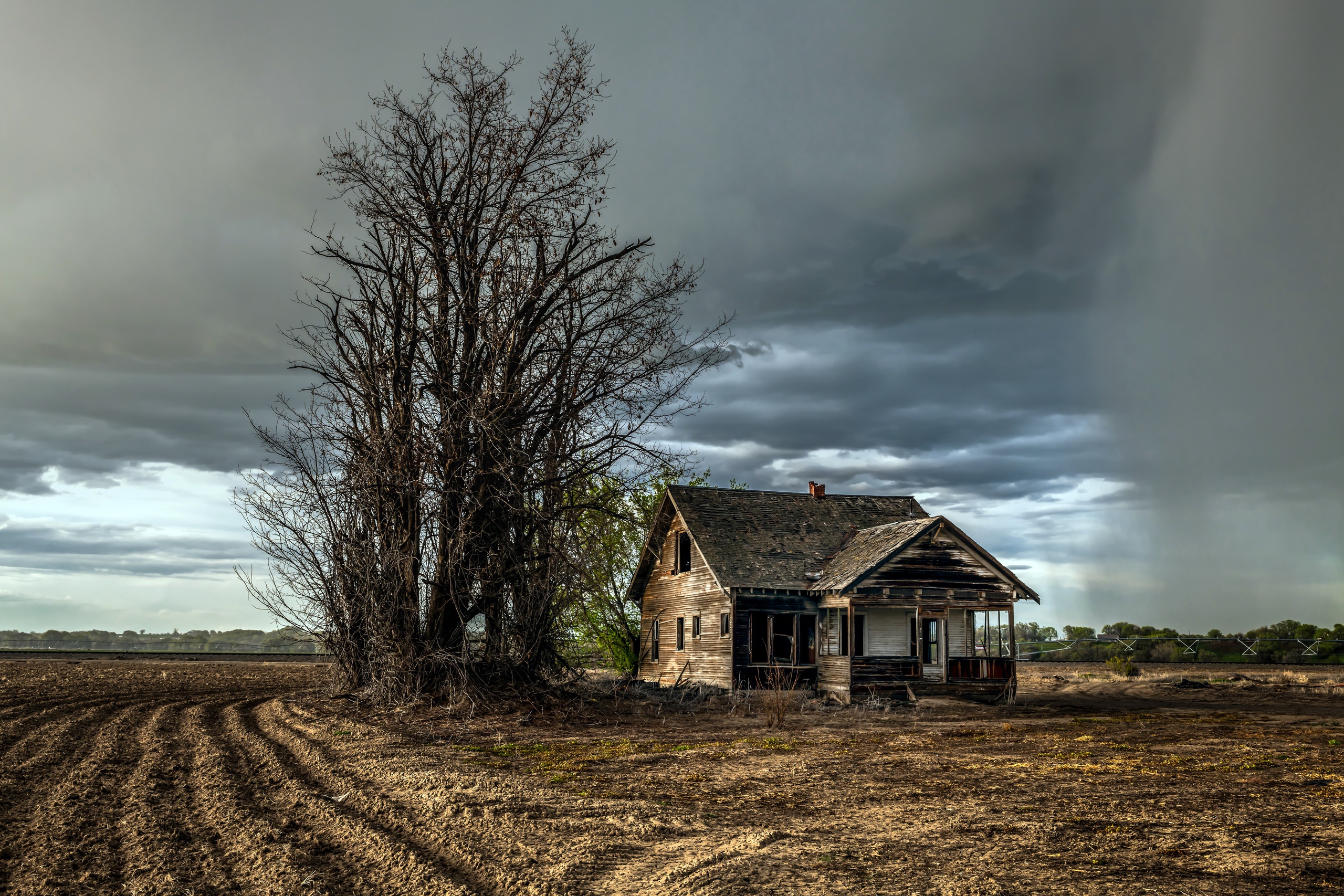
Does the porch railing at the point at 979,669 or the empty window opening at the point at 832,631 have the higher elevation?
the empty window opening at the point at 832,631

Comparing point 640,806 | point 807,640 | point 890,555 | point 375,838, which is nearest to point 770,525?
point 807,640

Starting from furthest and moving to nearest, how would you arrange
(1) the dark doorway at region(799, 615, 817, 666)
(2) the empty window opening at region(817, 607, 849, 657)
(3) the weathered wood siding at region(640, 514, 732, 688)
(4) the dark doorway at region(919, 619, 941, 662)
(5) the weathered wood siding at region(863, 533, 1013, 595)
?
(4) the dark doorway at region(919, 619, 941, 662) → (3) the weathered wood siding at region(640, 514, 732, 688) → (1) the dark doorway at region(799, 615, 817, 666) → (2) the empty window opening at region(817, 607, 849, 657) → (5) the weathered wood siding at region(863, 533, 1013, 595)

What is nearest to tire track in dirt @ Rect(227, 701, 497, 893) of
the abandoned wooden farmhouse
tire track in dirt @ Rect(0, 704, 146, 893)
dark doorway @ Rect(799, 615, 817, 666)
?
tire track in dirt @ Rect(0, 704, 146, 893)

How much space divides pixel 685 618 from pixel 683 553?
7.48 ft

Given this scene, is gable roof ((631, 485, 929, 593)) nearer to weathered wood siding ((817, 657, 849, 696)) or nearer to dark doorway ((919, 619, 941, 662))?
weathered wood siding ((817, 657, 849, 696))

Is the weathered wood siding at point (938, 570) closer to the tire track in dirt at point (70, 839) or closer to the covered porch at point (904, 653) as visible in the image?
the covered porch at point (904, 653)

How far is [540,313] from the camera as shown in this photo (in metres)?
18.9

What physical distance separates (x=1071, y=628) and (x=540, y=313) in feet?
230

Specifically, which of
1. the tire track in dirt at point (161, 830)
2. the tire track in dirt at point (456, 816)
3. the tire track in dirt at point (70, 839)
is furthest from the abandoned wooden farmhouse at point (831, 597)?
the tire track in dirt at point (70, 839)

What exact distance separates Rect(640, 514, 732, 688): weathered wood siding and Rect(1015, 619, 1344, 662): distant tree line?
3602 cm

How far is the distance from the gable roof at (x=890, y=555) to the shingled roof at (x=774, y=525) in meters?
0.79

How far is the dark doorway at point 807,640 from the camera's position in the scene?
27.1 meters

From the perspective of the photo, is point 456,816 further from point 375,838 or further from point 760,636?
point 760,636

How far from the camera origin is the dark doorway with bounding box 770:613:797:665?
1104 inches
